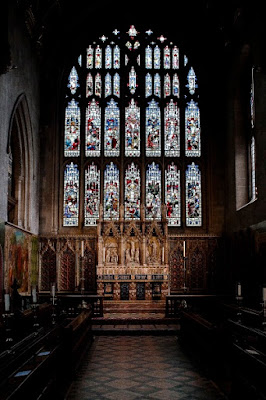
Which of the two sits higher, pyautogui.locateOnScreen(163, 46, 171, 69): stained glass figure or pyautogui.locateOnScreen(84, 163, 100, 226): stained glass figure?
pyautogui.locateOnScreen(163, 46, 171, 69): stained glass figure

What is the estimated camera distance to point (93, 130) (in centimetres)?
2058

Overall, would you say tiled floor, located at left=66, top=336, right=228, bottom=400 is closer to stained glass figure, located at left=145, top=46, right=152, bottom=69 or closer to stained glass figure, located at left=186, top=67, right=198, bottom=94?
stained glass figure, located at left=186, top=67, right=198, bottom=94

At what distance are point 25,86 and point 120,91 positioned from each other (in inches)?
198

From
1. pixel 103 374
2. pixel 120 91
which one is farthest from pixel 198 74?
pixel 103 374

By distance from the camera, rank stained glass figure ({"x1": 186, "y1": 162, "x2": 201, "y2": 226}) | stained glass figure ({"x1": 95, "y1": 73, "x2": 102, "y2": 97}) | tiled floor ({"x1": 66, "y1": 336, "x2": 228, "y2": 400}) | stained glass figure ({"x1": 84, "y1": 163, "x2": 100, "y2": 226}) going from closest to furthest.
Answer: tiled floor ({"x1": 66, "y1": 336, "x2": 228, "y2": 400}) < stained glass figure ({"x1": 84, "y1": 163, "x2": 100, "y2": 226}) < stained glass figure ({"x1": 186, "y1": 162, "x2": 201, "y2": 226}) < stained glass figure ({"x1": 95, "y1": 73, "x2": 102, "y2": 97})

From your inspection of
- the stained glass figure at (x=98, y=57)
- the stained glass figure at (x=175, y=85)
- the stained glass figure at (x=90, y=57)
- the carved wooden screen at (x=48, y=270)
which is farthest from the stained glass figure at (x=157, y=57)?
the carved wooden screen at (x=48, y=270)

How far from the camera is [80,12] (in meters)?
20.2

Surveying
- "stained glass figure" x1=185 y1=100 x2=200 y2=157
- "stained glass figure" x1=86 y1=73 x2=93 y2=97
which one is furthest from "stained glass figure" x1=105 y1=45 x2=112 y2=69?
"stained glass figure" x1=185 y1=100 x2=200 y2=157

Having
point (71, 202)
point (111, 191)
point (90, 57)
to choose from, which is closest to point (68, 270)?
point (71, 202)

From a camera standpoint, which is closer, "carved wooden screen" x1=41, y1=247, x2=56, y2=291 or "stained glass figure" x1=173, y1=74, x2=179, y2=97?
"carved wooden screen" x1=41, y1=247, x2=56, y2=291

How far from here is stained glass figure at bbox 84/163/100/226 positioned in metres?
20.0

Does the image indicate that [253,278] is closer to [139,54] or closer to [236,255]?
[236,255]

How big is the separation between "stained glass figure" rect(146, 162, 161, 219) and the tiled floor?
871 cm

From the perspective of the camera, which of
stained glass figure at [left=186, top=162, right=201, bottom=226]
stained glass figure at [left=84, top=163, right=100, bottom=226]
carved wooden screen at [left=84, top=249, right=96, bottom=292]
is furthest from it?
stained glass figure at [left=186, top=162, right=201, bottom=226]
